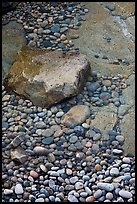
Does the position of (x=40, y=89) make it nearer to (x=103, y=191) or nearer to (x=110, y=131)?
(x=110, y=131)

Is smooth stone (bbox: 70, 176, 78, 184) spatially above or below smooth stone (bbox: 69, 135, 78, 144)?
below

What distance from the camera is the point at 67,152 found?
2695mm

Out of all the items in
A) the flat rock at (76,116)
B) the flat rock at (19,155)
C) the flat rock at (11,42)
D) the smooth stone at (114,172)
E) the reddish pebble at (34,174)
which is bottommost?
the reddish pebble at (34,174)

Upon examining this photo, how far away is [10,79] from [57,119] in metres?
0.41

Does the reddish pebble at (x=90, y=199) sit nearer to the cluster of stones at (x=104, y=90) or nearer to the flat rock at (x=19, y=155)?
the flat rock at (x=19, y=155)

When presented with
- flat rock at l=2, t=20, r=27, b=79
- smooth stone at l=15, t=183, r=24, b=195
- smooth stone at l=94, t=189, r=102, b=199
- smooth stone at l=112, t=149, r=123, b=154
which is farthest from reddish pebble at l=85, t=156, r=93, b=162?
flat rock at l=2, t=20, r=27, b=79

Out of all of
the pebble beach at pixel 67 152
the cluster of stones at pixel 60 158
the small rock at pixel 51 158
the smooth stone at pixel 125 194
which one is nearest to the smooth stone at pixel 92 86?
the pebble beach at pixel 67 152

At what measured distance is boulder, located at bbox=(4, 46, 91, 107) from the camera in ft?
9.59

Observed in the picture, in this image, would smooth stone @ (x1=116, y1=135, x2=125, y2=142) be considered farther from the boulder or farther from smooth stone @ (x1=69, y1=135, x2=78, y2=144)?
the boulder

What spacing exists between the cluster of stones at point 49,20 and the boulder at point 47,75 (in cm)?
16

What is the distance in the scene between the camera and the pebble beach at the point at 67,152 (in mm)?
2494

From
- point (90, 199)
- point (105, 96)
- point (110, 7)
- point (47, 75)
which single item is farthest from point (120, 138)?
point (110, 7)

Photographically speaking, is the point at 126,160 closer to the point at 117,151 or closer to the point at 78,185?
the point at 117,151

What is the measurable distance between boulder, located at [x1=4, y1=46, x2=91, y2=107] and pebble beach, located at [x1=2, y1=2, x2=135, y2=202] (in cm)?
5
